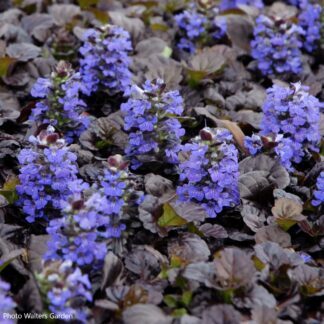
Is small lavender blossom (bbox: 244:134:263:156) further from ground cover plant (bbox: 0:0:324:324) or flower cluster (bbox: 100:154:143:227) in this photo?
flower cluster (bbox: 100:154:143:227)

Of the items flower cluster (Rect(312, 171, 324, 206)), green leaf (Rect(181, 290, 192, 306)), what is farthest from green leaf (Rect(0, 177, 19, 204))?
flower cluster (Rect(312, 171, 324, 206))

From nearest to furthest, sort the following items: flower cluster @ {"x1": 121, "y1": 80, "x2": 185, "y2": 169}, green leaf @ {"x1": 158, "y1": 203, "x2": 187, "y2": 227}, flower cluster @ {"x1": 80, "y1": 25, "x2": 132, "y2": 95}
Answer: green leaf @ {"x1": 158, "y1": 203, "x2": 187, "y2": 227}, flower cluster @ {"x1": 121, "y1": 80, "x2": 185, "y2": 169}, flower cluster @ {"x1": 80, "y1": 25, "x2": 132, "y2": 95}

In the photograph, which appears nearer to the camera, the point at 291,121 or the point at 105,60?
the point at 291,121

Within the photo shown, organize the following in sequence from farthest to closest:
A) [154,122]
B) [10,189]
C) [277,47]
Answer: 1. [277,47]
2. [154,122]
3. [10,189]

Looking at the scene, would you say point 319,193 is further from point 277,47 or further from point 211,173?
point 277,47

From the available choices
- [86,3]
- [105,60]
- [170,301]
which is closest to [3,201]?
[170,301]

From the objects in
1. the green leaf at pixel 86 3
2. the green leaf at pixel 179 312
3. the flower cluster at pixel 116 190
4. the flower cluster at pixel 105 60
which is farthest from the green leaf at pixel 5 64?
the green leaf at pixel 179 312

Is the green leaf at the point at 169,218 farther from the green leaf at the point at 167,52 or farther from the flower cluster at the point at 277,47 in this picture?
the green leaf at the point at 167,52
